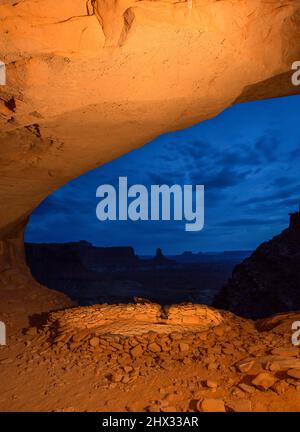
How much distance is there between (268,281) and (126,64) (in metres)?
15.0

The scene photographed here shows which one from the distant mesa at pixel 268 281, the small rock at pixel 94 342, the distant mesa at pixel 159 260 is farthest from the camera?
the distant mesa at pixel 159 260

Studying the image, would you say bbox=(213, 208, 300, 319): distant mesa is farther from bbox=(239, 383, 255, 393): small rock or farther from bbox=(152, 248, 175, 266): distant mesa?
bbox=(152, 248, 175, 266): distant mesa

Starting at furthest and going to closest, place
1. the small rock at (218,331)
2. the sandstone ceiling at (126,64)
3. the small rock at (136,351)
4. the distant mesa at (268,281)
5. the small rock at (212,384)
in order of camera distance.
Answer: the distant mesa at (268,281) → the small rock at (218,331) → the small rock at (136,351) → the small rock at (212,384) → the sandstone ceiling at (126,64)

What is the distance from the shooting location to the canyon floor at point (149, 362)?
1.90 m

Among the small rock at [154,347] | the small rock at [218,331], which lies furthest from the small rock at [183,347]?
the small rock at [218,331]

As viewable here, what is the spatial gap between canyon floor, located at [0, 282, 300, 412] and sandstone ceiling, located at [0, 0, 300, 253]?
7.44 feet

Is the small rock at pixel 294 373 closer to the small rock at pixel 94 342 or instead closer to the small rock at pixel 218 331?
the small rock at pixel 218 331

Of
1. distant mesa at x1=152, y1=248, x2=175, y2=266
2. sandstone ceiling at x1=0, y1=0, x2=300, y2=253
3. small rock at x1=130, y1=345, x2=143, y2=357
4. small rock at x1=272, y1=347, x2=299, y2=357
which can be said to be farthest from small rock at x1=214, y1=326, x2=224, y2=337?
distant mesa at x1=152, y1=248, x2=175, y2=266

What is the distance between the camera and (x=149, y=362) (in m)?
2.52

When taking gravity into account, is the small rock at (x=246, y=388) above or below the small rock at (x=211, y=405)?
above

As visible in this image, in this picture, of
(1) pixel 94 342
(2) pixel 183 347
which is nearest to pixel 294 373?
(2) pixel 183 347

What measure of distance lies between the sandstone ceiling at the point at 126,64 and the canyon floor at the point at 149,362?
227 cm

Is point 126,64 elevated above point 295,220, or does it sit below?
above

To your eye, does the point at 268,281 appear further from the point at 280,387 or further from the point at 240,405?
the point at 240,405
